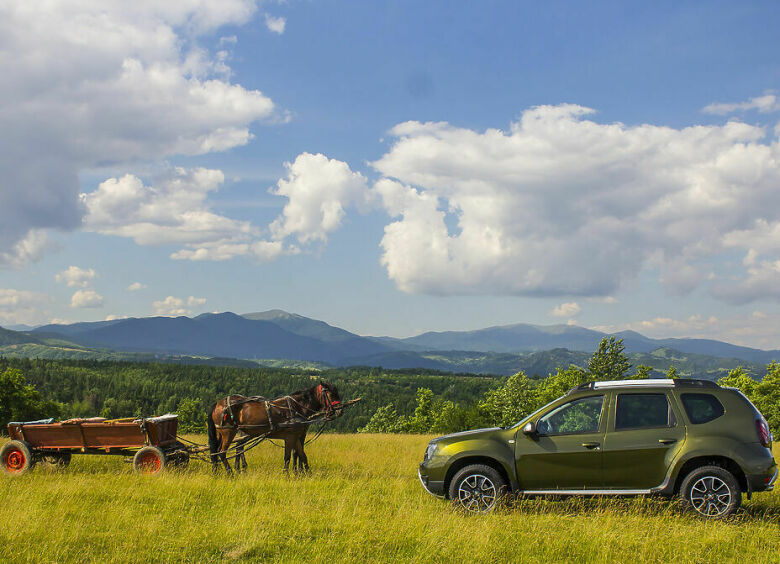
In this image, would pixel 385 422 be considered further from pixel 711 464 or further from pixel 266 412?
pixel 711 464

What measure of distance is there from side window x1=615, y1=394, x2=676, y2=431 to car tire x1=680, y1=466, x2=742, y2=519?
33.5 inches

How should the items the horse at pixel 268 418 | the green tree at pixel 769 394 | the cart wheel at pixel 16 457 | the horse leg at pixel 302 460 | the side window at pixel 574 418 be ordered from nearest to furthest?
the side window at pixel 574 418, the cart wheel at pixel 16 457, the horse leg at pixel 302 460, the horse at pixel 268 418, the green tree at pixel 769 394

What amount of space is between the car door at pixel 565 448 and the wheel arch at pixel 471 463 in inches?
11.2

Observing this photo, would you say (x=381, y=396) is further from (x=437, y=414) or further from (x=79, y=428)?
(x=79, y=428)

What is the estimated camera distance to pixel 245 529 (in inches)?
316

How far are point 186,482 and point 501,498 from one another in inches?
243

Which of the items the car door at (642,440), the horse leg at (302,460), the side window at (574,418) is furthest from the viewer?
the horse leg at (302,460)

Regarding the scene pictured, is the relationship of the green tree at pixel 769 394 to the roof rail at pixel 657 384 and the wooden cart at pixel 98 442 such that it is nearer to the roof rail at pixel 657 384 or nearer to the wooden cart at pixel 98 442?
the roof rail at pixel 657 384

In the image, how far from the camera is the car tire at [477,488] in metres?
9.19

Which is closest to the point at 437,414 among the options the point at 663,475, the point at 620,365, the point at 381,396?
the point at 620,365

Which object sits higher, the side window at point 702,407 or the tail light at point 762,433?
the side window at point 702,407

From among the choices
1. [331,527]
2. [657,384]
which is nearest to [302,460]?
[331,527]

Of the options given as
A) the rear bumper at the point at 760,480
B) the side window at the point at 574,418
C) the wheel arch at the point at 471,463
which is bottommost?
the wheel arch at the point at 471,463

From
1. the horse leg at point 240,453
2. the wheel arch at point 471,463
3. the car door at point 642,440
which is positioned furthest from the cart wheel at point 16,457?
the car door at point 642,440
